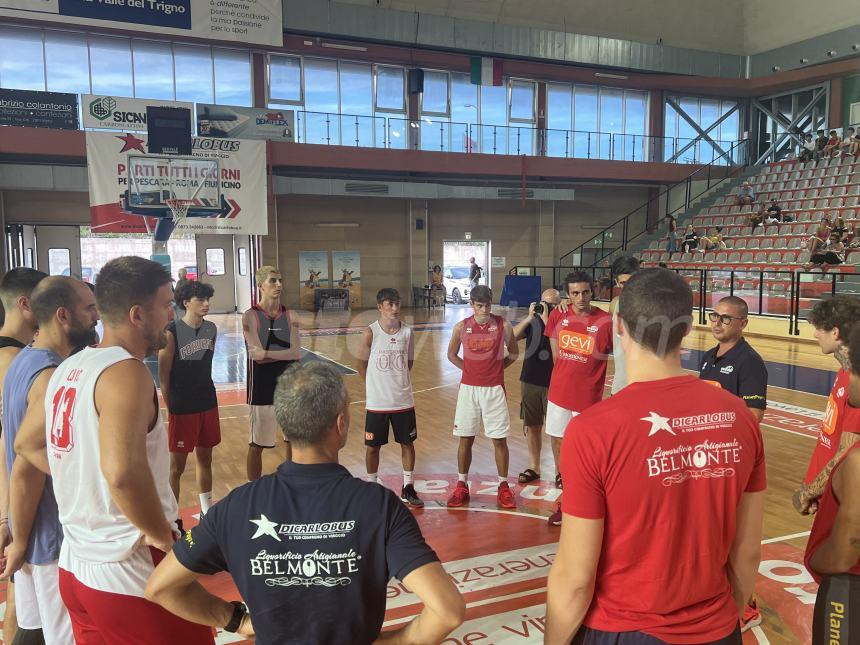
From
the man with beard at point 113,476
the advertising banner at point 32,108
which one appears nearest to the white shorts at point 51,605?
the man with beard at point 113,476

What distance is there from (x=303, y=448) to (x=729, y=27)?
2821cm

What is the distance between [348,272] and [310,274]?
138 cm

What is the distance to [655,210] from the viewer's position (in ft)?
85.1

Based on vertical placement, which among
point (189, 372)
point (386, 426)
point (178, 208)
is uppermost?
point (178, 208)

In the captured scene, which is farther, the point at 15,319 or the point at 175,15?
the point at 175,15

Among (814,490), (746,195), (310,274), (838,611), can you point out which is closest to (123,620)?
(838,611)

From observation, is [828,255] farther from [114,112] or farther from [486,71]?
[114,112]

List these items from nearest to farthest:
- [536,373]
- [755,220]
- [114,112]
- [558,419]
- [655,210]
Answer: [558,419] < [536,373] < [114,112] < [755,220] < [655,210]

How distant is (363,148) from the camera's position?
20219 mm

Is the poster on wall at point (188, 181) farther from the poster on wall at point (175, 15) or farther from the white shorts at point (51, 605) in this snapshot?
the white shorts at point (51, 605)

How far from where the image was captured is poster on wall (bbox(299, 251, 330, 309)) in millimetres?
22438

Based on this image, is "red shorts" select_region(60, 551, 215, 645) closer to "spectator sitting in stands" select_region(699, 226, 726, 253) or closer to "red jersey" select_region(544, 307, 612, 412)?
"red jersey" select_region(544, 307, 612, 412)

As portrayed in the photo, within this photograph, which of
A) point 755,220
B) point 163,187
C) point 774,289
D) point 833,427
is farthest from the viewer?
point 755,220

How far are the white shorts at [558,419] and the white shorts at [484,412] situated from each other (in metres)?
0.36
